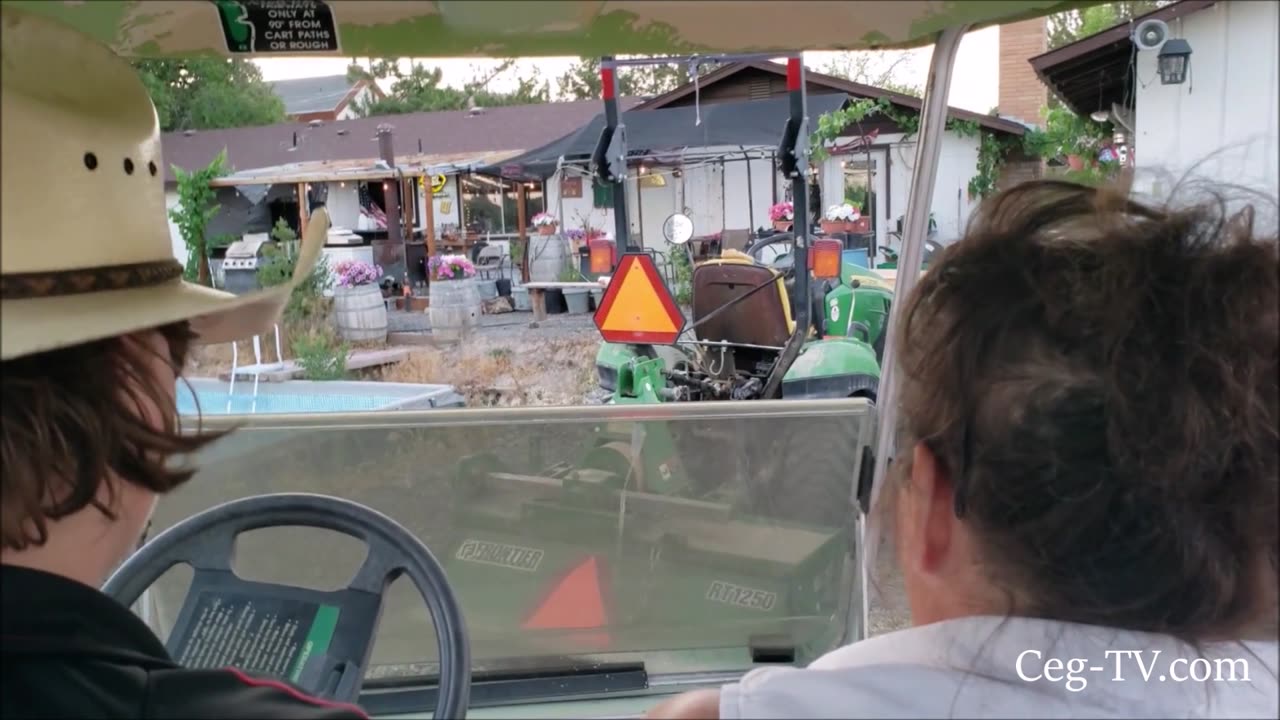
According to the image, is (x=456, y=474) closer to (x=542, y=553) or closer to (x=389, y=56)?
(x=542, y=553)

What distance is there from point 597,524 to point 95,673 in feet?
3.90

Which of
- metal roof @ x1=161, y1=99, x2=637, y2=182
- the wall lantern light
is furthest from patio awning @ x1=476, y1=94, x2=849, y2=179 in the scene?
metal roof @ x1=161, y1=99, x2=637, y2=182

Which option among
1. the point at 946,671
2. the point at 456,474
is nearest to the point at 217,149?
the point at 456,474

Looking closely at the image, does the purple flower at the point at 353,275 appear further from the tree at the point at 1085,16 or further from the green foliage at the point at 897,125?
the tree at the point at 1085,16

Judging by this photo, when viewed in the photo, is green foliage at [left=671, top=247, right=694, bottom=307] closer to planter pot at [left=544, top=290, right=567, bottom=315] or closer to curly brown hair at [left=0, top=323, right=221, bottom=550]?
planter pot at [left=544, top=290, right=567, bottom=315]

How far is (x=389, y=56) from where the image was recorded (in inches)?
58.9

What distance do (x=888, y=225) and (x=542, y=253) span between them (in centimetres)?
950

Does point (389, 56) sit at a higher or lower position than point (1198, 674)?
higher

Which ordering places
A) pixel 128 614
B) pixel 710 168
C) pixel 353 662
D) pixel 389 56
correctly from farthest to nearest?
pixel 710 168 → pixel 389 56 → pixel 353 662 → pixel 128 614

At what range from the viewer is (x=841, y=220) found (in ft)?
20.9

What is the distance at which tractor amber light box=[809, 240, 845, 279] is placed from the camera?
15.3 ft

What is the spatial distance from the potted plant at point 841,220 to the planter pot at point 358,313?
17.2 ft

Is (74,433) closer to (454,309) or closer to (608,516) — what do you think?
(608,516)

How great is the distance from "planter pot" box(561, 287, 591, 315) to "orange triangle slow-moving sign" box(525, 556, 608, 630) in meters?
10.9
